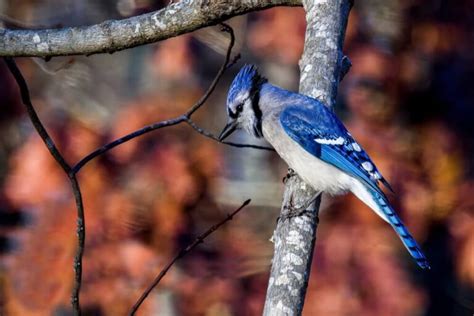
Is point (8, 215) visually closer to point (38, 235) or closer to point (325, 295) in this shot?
point (38, 235)

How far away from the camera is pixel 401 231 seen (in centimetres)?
246

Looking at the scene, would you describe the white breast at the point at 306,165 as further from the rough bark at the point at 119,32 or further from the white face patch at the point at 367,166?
the rough bark at the point at 119,32

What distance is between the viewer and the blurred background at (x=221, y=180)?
130 inches

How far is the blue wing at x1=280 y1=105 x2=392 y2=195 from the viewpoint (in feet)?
8.46

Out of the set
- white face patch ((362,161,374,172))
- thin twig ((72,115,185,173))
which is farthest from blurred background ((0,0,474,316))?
thin twig ((72,115,185,173))

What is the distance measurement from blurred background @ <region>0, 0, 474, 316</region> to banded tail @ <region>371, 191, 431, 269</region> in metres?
0.73

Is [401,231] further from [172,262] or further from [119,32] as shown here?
[119,32]

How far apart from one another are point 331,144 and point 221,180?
0.86 meters

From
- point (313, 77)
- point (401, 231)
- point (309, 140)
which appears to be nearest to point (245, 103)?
point (309, 140)

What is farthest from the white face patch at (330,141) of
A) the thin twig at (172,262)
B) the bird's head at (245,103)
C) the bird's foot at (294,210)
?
the thin twig at (172,262)

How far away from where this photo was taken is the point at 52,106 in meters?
3.57

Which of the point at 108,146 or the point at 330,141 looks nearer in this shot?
the point at 108,146

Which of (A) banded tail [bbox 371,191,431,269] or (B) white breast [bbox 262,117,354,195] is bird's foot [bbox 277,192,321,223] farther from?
(A) banded tail [bbox 371,191,431,269]

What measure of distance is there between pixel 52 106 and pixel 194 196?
72 cm
